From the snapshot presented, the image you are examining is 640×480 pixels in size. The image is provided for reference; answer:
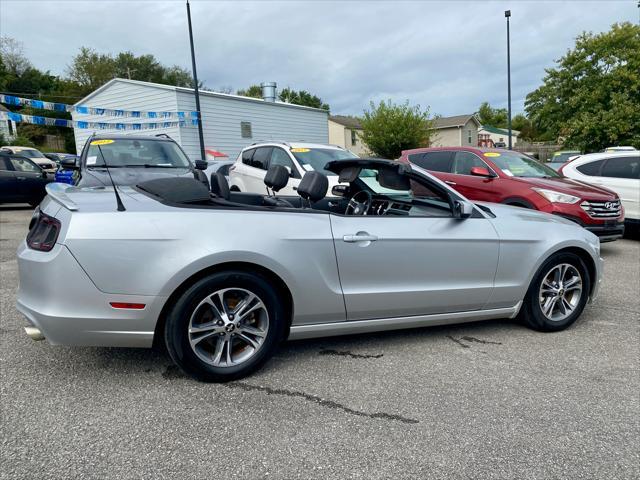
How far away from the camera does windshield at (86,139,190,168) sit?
23.3 feet

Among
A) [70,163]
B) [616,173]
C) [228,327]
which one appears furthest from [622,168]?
[70,163]

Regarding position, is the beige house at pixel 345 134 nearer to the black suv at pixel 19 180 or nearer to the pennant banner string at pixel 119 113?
the pennant banner string at pixel 119 113

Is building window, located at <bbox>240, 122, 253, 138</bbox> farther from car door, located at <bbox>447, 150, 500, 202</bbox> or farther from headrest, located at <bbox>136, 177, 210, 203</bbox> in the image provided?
headrest, located at <bbox>136, 177, 210, 203</bbox>

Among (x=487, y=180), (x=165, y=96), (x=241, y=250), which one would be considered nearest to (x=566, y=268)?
(x=241, y=250)

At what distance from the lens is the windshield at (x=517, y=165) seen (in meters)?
7.46

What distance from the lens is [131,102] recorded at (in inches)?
703

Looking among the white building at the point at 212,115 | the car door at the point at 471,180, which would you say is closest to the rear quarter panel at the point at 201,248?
the car door at the point at 471,180

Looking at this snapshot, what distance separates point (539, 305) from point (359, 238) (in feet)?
5.93

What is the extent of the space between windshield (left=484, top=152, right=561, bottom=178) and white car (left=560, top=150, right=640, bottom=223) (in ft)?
4.46

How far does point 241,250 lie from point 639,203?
26.8ft

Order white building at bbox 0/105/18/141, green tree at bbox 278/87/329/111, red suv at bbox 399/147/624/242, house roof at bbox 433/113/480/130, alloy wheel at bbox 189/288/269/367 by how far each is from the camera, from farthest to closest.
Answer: green tree at bbox 278/87/329/111 → house roof at bbox 433/113/480/130 → white building at bbox 0/105/18/141 → red suv at bbox 399/147/624/242 → alloy wheel at bbox 189/288/269/367

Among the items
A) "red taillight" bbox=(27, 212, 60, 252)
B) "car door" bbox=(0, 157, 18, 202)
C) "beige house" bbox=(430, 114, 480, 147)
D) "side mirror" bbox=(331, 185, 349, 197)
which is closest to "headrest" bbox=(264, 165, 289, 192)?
"side mirror" bbox=(331, 185, 349, 197)

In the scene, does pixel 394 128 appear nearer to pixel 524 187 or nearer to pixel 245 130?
pixel 245 130

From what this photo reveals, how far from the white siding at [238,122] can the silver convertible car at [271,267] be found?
1398 centimetres
